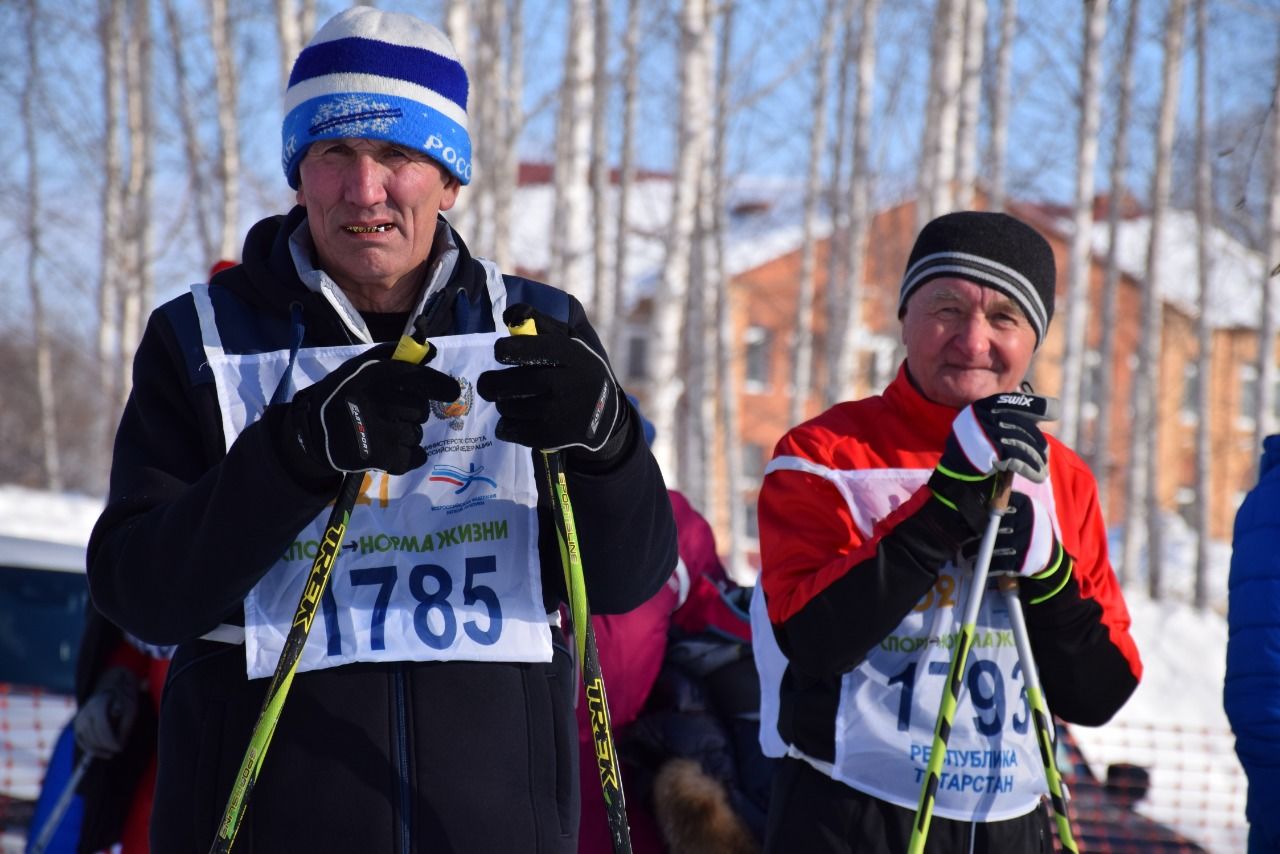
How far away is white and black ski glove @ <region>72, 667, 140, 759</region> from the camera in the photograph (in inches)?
140

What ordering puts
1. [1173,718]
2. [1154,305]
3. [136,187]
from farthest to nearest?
[136,187]
[1154,305]
[1173,718]

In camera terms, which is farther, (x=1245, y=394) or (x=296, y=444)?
(x=1245, y=394)

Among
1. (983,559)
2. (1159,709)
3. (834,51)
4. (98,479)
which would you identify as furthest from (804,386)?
(983,559)

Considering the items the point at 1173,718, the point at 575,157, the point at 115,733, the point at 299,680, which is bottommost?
the point at 1173,718

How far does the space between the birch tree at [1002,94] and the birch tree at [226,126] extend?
7.96 metres

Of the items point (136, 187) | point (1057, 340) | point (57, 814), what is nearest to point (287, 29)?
point (136, 187)

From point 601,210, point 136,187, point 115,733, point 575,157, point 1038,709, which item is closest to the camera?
point 1038,709

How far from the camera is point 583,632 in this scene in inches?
81.5

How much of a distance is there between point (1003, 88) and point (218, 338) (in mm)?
14404

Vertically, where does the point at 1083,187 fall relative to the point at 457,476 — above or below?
above

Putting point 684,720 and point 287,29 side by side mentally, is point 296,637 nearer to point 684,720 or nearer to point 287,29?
point 684,720

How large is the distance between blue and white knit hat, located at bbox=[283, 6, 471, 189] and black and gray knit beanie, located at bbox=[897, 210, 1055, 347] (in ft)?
3.43

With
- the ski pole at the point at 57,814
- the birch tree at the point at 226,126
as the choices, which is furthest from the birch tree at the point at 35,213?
the ski pole at the point at 57,814

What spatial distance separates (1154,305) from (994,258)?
14.8 m
